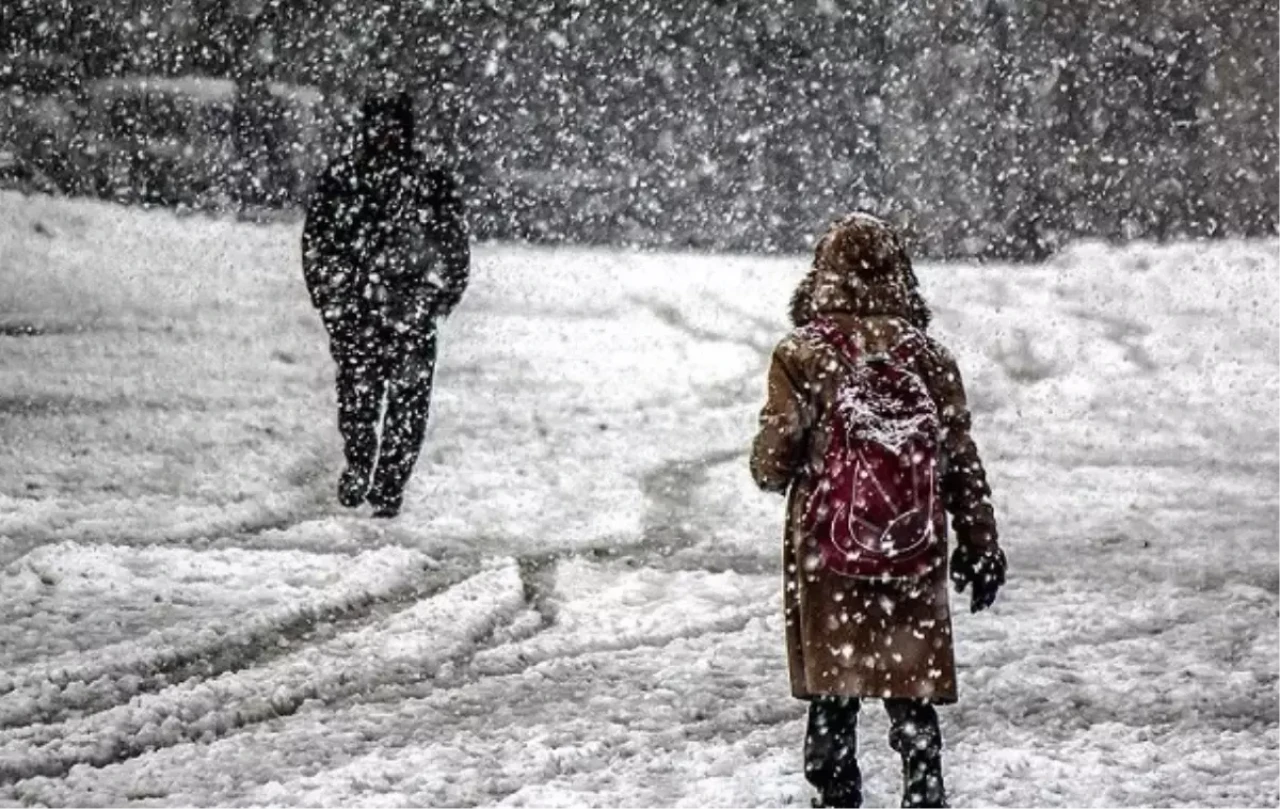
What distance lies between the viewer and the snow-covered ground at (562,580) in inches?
181

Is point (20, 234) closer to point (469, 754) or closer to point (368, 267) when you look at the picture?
point (368, 267)

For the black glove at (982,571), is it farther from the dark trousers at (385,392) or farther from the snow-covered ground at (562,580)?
the dark trousers at (385,392)

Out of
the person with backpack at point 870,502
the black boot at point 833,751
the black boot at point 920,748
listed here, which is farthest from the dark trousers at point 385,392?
the black boot at point 920,748

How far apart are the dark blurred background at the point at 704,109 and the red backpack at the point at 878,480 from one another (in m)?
16.5

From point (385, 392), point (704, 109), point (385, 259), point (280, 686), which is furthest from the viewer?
point (704, 109)

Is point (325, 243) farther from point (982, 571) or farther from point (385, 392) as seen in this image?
point (982, 571)

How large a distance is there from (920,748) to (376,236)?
4.89 metres

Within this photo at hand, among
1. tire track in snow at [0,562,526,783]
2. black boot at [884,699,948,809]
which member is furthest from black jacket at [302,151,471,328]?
black boot at [884,699,948,809]

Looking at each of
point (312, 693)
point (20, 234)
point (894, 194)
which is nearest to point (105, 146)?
point (20, 234)

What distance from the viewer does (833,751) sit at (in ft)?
12.5

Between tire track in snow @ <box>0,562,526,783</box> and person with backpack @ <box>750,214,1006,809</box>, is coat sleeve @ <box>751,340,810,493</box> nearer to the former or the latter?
person with backpack @ <box>750,214,1006,809</box>

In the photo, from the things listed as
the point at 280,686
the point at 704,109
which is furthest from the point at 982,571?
the point at 704,109

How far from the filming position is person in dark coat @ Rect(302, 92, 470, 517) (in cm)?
788

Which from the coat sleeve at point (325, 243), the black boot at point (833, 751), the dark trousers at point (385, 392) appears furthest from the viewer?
the dark trousers at point (385, 392)
